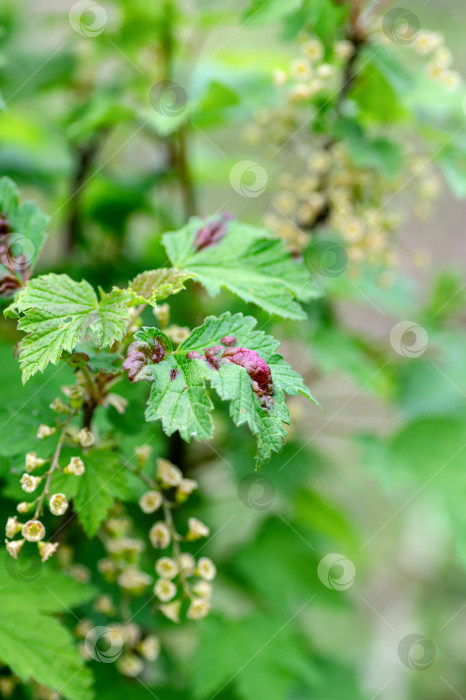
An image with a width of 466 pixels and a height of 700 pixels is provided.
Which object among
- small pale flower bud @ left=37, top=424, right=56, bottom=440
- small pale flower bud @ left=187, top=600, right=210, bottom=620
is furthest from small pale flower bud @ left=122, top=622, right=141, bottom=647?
small pale flower bud @ left=37, top=424, right=56, bottom=440

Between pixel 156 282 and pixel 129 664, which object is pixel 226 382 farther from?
pixel 129 664

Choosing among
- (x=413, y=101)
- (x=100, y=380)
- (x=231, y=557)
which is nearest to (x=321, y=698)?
(x=231, y=557)

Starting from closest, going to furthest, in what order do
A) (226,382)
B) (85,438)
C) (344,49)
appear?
(226,382)
(85,438)
(344,49)

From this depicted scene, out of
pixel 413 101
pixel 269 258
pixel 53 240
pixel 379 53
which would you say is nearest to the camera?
pixel 269 258

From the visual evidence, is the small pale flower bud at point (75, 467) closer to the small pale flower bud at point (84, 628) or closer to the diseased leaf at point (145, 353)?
the diseased leaf at point (145, 353)

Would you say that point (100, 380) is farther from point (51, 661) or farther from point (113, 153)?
point (113, 153)

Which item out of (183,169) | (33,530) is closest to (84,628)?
(33,530)

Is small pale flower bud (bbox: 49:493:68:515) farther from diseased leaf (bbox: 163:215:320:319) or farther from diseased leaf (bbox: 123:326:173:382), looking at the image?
diseased leaf (bbox: 163:215:320:319)
